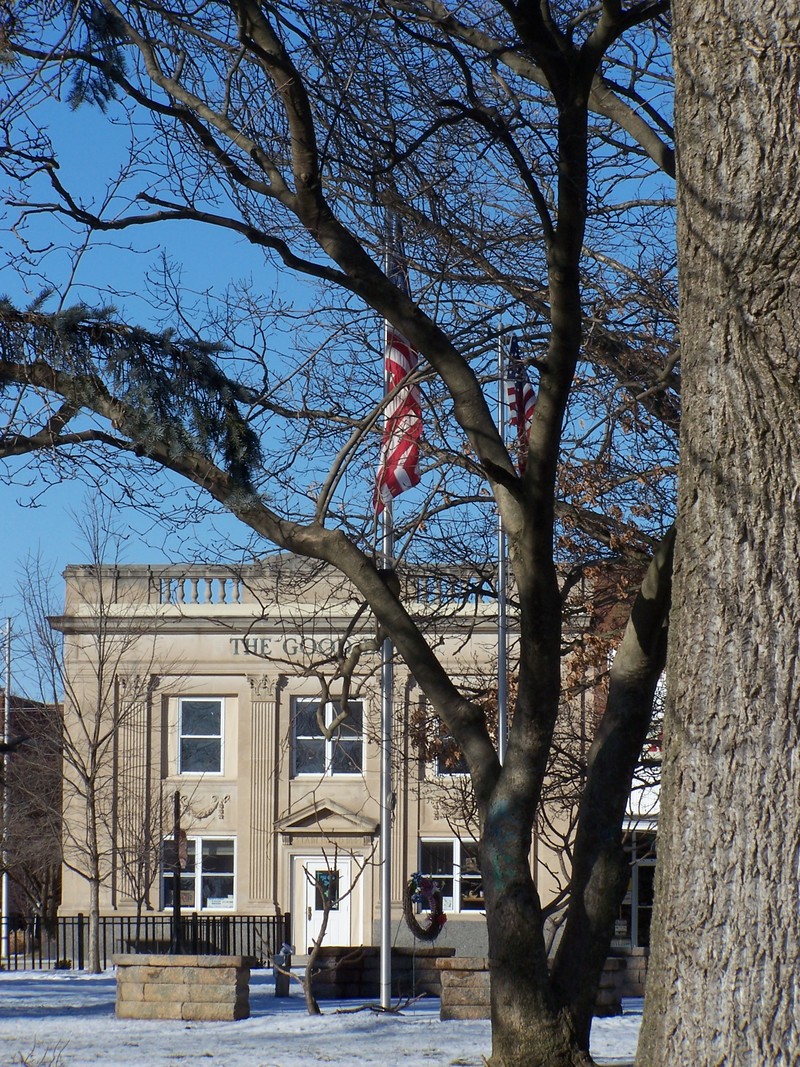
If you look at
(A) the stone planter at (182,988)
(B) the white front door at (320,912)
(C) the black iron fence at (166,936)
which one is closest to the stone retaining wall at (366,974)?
(A) the stone planter at (182,988)

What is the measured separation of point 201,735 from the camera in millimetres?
32406

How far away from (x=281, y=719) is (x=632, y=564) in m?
21.5

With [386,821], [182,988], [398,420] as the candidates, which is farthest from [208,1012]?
[398,420]

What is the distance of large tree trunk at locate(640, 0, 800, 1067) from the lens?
404 cm

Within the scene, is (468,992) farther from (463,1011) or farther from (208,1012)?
(208,1012)

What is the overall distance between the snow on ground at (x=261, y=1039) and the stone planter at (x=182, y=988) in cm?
25

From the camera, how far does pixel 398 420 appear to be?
31.2 ft

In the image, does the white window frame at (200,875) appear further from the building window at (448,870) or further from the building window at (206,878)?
the building window at (448,870)

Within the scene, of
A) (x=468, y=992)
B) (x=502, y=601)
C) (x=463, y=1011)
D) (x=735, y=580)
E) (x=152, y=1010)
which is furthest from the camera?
(x=152, y=1010)

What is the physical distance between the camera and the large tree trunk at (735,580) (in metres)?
4.04

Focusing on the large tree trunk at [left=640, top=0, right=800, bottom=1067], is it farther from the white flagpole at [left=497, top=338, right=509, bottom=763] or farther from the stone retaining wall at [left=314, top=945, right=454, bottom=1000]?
the stone retaining wall at [left=314, top=945, right=454, bottom=1000]

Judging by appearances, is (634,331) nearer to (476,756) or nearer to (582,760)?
(476,756)

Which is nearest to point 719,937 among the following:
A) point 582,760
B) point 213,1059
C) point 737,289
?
point 737,289

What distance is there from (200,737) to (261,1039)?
Result: 20.5 meters
